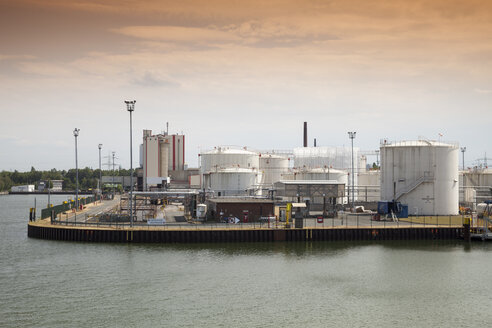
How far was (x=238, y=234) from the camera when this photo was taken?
67812 millimetres

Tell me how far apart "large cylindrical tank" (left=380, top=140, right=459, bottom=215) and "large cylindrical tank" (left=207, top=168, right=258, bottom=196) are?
25470 millimetres

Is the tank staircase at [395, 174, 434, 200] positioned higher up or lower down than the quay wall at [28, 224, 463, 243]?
higher up

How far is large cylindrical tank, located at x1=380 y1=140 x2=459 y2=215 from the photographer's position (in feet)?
286

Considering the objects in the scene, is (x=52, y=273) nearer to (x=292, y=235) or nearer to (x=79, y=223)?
(x=79, y=223)

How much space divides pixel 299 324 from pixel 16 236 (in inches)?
2018

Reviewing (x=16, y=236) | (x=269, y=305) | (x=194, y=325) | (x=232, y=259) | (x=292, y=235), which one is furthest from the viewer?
(x=16, y=236)

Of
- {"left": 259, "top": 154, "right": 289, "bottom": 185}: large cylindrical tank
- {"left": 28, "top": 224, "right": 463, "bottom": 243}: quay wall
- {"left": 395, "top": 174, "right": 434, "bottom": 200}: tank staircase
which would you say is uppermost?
{"left": 259, "top": 154, "right": 289, "bottom": 185}: large cylindrical tank

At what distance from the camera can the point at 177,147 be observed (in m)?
144

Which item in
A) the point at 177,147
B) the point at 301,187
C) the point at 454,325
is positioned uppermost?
the point at 177,147

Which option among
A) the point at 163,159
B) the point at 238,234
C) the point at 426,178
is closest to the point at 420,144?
the point at 426,178

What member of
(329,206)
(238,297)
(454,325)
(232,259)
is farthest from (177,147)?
(454,325)

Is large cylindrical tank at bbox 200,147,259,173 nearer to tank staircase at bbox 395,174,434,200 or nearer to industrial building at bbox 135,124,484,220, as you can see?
industrial building at bbox 135,124,484,220

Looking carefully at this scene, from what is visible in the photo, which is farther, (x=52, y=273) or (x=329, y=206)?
(x=329, y=206)

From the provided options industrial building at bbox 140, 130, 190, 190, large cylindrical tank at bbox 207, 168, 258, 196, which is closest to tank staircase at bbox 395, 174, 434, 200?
large cylindrical tank at bbox 207, 168, 258, 196
